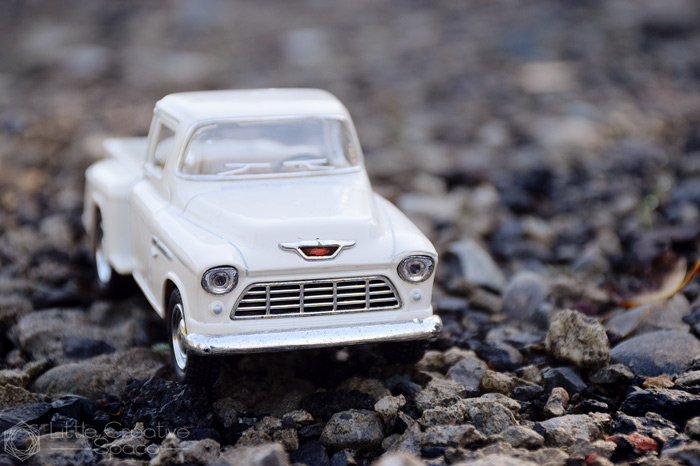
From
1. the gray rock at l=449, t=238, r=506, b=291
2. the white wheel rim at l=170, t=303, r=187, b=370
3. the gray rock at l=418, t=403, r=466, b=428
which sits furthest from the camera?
the gray rock at l=449, t=238, r=506, b=291

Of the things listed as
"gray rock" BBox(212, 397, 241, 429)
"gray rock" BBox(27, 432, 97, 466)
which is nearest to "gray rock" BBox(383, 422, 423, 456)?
"gray rock" BBox(212, 397, 241, 429)

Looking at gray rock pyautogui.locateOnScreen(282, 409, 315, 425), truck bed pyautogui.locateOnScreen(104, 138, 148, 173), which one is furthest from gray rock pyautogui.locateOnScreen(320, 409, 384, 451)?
truck bed pyautogui.locateOnScreen(104, 138, 148, 173)

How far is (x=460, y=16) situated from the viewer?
26484 mm

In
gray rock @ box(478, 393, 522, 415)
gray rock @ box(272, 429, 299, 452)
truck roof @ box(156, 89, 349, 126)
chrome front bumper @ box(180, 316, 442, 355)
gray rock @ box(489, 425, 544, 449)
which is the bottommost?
gray rock @ box(272, 429, 299, 452)

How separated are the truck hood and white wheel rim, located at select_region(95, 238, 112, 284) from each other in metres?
1.94

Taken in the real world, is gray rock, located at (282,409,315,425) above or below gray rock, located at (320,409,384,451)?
below

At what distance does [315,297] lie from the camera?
5016mm

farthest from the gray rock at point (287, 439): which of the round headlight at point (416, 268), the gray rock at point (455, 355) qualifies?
the gray rock at point (455, 355)

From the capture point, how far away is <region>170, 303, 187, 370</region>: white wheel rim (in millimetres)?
5240

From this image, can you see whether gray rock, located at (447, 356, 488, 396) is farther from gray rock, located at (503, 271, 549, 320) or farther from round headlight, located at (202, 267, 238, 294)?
round headlight, located at (202, 267, 238, 294)

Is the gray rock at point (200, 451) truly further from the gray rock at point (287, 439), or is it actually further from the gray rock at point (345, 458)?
the gray rock at point (345, 458)

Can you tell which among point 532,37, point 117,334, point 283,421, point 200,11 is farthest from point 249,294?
point 200,11

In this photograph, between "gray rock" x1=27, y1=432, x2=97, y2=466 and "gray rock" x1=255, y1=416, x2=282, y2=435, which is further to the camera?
"gray rock" x1=255, y1=416, x2=282, y2=435

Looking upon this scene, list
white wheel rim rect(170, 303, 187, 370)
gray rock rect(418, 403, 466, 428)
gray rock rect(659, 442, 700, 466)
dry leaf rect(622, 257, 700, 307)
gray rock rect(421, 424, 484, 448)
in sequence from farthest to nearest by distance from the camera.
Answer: dry leaf rect(622, 257, 700, 307) < white wheel rim rect(170, 303, 187, 370) < gray rock rect(418, 403, 466, 428) < gray rock rect(421, 424, 484, 448) < gray rock rect(659, 442, 700, 466)
